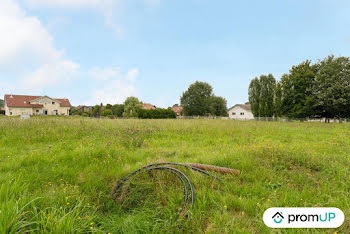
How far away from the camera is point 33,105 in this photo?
42.6 m

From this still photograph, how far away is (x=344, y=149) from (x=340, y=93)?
24.5 meters

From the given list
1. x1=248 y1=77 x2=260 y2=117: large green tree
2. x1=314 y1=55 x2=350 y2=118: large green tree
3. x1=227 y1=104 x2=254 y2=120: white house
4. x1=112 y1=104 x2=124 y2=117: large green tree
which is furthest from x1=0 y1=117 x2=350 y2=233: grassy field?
x1=112 y1=104 x2=124 y2=117: large green tree

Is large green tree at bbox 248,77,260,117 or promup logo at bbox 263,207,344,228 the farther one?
large green tree at bbox 248,77,260,117

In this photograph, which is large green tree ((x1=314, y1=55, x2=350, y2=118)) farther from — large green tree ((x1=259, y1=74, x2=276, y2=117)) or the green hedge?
the green hedge

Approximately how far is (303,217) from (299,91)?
3050cm

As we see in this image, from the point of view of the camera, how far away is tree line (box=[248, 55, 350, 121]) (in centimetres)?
2180

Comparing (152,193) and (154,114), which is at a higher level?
(154,114)

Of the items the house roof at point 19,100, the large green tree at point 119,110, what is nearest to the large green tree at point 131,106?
the large green tree at point 119,110

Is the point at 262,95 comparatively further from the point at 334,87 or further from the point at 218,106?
the point at 334,87

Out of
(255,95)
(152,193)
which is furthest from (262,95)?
(152,193)

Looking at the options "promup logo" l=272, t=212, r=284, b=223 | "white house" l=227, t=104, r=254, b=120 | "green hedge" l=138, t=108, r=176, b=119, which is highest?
"white house" l=227, t=104, r=254, b=120

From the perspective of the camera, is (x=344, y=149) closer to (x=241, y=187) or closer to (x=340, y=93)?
(x=241, y=187)

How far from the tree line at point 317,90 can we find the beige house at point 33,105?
56.2m

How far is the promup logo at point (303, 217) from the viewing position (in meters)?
1.84
